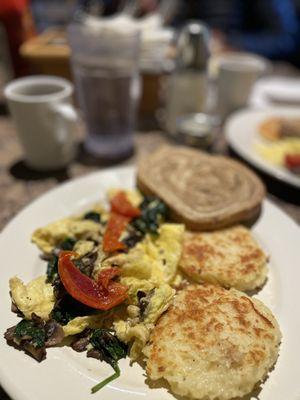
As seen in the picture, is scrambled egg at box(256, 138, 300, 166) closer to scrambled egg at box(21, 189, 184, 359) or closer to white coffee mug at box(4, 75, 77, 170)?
scrambled egg at box(21, 189, 184, 359)

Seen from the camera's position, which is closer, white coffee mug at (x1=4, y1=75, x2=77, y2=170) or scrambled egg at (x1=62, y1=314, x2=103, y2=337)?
scrambled egg at (x1=62, y1=314, x2=103, y2=337)

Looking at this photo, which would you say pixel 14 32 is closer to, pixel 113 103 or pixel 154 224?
pixel 113 103

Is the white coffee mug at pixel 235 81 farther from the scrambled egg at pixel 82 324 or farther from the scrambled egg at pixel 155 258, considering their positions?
the scrambled egg at pixel 82 324

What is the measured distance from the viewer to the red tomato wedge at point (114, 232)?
5.67 ft

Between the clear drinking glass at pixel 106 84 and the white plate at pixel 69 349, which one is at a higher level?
the clear drinking glass at pixel 106 84

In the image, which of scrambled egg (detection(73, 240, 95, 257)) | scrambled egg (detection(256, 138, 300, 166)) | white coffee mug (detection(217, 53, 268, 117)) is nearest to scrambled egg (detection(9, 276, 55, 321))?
scrambled egg (detection(73, 240, 95, 257))

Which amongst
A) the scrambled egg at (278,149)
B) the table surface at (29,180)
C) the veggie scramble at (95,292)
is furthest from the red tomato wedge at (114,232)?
the scrambled egg at (278,149)

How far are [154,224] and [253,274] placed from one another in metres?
0.56

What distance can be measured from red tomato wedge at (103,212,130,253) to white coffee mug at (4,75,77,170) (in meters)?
0.81

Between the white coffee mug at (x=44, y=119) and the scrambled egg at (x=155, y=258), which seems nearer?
the scrambled egg at (x=155, y=258)

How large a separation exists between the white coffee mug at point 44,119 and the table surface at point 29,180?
0.09 m

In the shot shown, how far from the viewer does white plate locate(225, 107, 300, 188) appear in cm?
246

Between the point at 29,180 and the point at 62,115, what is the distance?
50 centimetres

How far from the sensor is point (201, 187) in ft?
7.36
